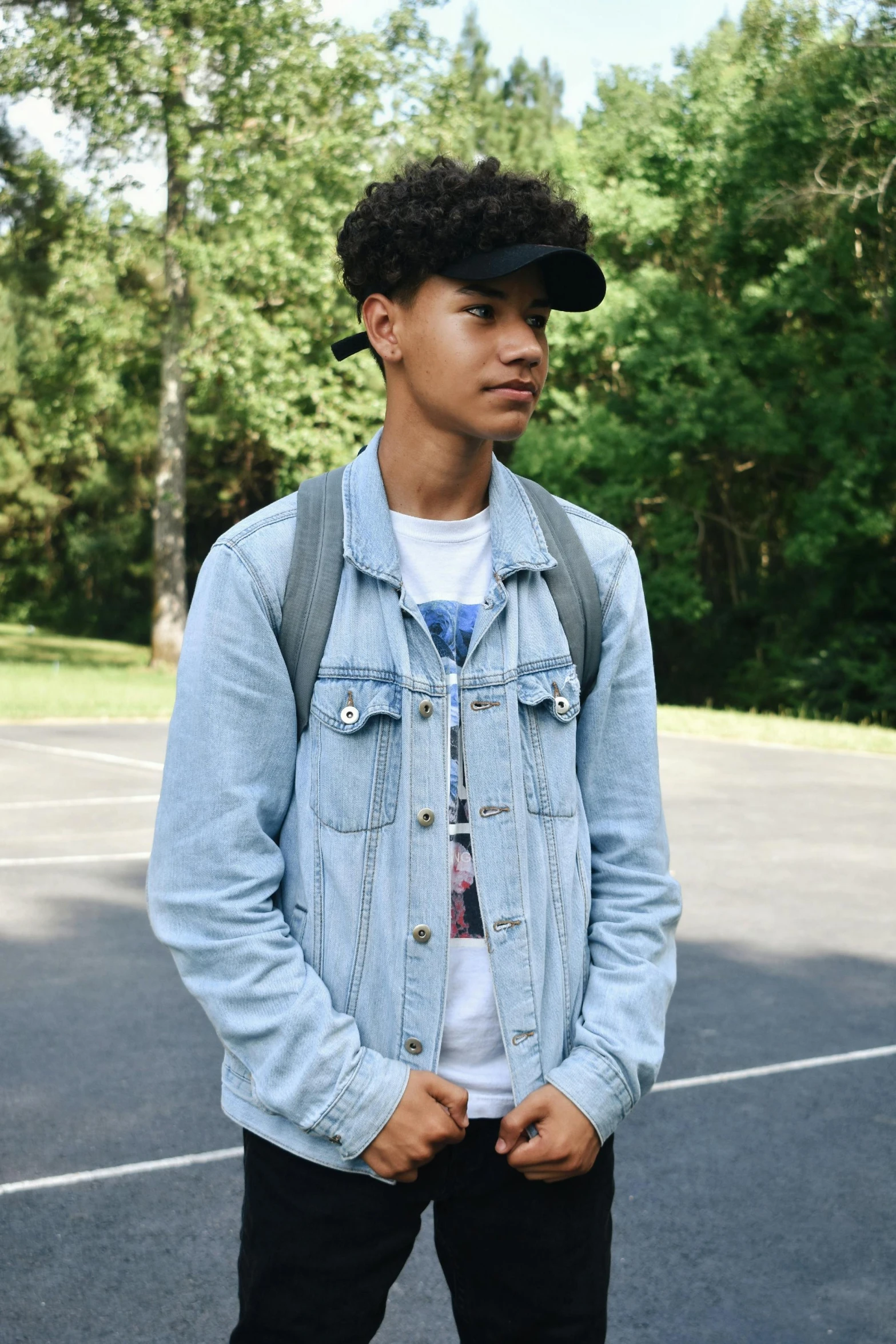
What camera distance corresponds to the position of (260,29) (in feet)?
83.2

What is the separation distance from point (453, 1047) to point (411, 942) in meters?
0.17

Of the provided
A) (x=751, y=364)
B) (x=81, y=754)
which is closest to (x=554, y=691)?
(x=81, y=754)

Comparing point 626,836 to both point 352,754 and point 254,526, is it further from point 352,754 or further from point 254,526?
point 254,526

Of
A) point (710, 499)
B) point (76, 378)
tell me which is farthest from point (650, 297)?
point (76, 378)

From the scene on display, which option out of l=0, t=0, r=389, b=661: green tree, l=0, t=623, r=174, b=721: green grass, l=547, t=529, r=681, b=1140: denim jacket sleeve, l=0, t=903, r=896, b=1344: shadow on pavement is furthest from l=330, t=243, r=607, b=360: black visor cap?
l=0, t=0, r=389, b=661: green tree

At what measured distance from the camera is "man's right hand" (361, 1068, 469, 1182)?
6.41 feet

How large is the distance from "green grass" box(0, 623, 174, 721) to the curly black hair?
17.8 meters

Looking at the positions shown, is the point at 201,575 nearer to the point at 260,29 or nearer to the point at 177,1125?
the point at 177,1125

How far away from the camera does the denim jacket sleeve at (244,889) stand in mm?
1961

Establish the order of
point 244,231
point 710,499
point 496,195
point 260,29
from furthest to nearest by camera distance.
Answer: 1. point 710,499
2. point 244,231
3. point 260,29
4. point 496,195

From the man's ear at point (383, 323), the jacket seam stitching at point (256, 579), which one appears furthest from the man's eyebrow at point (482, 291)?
the jacket seam stitching at point (256, 579)

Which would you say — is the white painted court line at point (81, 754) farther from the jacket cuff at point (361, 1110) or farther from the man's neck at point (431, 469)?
the jacket cuff at point (361, 1110)

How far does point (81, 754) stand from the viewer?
15109 mm

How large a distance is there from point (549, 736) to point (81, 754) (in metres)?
13.6
